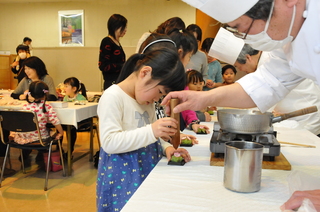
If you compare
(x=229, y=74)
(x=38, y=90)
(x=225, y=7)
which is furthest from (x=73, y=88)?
(x=225, y=7)

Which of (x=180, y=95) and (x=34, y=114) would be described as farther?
A: (x=34, y=114)

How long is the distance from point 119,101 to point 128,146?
19 centimetres

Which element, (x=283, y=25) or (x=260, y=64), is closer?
(x=283, y=25)

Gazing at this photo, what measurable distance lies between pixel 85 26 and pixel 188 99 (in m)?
6.00

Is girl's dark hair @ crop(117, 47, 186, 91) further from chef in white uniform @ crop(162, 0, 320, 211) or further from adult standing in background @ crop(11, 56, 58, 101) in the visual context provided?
adult standing in background @ crop(11, 56, 58, 101)

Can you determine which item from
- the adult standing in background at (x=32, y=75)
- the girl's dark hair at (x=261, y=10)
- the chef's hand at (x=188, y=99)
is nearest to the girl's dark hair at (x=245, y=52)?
the chef's hand at (x=188, y=99)

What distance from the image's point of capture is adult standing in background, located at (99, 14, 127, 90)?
2.90m

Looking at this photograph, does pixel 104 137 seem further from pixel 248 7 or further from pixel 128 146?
pixel 248 7

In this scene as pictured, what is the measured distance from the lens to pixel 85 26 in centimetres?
660

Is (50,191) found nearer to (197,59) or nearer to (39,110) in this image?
(39,110)

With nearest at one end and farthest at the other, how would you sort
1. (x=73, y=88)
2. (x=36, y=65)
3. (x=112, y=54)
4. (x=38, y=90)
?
(x=38, y=90), (x=112, y=54), (x=36, y=65), (x=73, y=88)

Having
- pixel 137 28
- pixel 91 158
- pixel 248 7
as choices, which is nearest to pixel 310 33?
pixel 248 7

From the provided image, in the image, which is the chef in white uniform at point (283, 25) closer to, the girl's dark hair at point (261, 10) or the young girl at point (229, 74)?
the girl's dark hair at point (261, 10)

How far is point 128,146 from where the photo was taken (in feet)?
3.70
